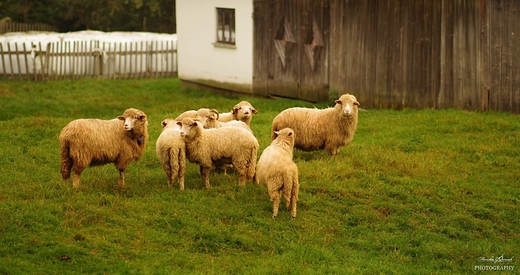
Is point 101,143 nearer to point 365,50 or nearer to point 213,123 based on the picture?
point 213,123

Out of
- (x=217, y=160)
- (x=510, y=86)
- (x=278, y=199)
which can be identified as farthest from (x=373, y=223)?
(x=510, y=86)

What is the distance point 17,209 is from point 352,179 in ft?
16.8

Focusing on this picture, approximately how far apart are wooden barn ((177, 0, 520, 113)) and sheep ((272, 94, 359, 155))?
531 cm

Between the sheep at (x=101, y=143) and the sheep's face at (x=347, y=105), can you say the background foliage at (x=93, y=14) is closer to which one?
the sheep's face at (x=347, y=105)

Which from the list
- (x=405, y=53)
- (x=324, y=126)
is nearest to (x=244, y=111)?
(x=324, y=126)

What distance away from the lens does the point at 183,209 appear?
11.6 metres

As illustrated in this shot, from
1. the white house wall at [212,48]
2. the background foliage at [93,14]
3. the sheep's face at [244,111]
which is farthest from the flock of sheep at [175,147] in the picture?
the background foliage at [93,14]

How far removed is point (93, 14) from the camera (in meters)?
40.4

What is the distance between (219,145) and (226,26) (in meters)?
13.1

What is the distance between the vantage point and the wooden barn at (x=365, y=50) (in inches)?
733

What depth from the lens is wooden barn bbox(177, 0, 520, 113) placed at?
1861cm

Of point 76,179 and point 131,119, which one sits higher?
point 131,119

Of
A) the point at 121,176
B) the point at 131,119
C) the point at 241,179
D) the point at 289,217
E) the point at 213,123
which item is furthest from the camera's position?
the point at 213,123

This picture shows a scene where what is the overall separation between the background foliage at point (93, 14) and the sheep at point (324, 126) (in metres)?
25.2
